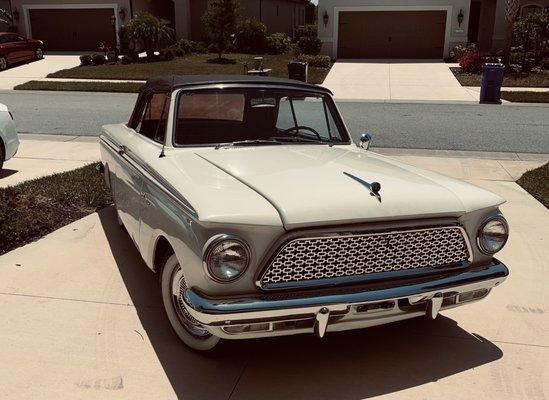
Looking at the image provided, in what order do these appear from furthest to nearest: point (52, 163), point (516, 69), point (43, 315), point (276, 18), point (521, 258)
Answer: point (276, 18), point (516, 69), point (52, 163), point (521, 258), point (43, 315)

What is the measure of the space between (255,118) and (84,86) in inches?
675

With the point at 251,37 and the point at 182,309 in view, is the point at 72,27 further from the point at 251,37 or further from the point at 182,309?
the point at 182,309

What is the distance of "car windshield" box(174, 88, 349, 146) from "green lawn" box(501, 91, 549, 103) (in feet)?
48.0

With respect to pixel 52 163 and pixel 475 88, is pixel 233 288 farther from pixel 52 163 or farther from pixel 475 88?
pixel 475 88

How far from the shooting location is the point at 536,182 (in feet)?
25.8

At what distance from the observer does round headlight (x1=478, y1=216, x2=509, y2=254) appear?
3.50 meters

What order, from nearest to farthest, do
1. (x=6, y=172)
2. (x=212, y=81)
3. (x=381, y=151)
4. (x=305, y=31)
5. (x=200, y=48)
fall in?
(x=212, y=81) → (x=6, y=172) → (x=381, y=151) → (x=200, y=48) → (x=305, y=31)

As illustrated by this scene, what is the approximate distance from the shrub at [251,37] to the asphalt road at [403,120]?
15.5 m

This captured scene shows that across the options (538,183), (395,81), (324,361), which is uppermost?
(324,361)

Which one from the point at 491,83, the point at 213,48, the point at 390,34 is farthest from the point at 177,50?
the point at 491,83

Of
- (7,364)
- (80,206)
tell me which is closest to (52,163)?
(80,206)

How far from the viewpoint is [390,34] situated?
106 ft

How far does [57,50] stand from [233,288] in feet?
118

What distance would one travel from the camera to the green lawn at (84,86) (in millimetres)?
19359
